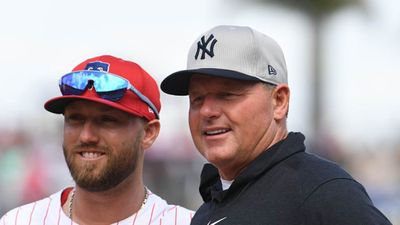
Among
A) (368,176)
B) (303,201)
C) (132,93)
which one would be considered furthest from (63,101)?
(368,176)

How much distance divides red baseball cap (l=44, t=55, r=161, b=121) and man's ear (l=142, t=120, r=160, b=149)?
3cm

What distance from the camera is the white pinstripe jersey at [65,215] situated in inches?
166

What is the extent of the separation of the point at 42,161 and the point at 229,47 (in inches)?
395

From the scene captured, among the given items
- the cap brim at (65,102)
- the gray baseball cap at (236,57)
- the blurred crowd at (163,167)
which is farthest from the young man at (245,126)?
the blurred crowd at (163,167)

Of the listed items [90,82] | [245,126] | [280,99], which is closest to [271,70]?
[280,99]

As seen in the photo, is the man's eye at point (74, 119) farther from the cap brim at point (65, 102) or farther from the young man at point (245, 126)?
the young man at point (245, 126)

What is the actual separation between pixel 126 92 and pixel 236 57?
747 mm

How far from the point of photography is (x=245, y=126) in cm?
359

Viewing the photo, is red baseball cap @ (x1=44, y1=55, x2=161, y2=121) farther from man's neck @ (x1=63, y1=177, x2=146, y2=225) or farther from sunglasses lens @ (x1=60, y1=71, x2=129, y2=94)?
man's neck @ (x1=63, y1=177, x2=146, y2=225)

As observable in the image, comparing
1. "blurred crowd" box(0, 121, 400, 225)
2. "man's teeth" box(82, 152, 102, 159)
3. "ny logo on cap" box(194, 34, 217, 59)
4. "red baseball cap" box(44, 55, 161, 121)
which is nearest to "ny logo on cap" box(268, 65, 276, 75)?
"ny logo on cap" box(194, 34, 217, 59)

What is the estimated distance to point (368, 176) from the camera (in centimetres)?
1717

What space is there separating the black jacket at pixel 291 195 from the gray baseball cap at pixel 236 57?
296mm

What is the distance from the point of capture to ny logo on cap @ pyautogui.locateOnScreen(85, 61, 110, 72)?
425cm

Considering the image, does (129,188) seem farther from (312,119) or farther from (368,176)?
(312,119)
